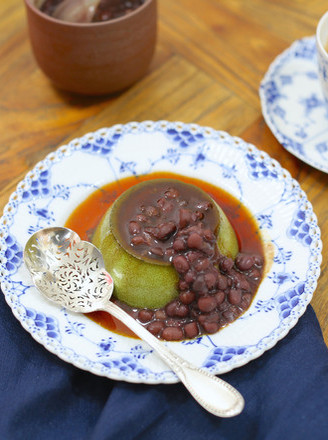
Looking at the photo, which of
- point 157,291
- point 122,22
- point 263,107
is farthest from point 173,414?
point 122,22

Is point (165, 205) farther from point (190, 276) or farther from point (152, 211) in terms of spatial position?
point (190, 276)

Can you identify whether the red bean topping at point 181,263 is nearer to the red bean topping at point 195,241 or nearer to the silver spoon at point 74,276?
the red bean topping at point 195,241

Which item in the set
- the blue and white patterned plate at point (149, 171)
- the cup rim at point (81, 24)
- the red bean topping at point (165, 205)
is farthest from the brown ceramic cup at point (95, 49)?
the red bean topping at point (165, 205)

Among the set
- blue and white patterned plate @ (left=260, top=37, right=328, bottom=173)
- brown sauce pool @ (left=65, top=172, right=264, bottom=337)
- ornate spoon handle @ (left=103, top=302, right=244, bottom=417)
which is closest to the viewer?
ornate spoon handle @ (left=103, top=302, right=244, bottom=417)

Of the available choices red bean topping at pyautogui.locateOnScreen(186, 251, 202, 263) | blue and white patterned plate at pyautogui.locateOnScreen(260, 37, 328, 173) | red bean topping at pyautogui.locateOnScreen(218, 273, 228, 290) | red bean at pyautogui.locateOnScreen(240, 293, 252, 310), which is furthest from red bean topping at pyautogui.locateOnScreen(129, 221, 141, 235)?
blue and white patterned plate at pyautogui.locateOnScreen(260, 37, 328, 173)

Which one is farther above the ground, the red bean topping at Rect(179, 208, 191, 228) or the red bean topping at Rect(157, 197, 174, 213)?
the red bean topping at Rect(179, 208, 191, 228)

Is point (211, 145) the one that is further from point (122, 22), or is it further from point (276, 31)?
point (276, 31)

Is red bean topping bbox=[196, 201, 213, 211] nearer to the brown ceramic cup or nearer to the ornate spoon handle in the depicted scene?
the ornate spoon handle
